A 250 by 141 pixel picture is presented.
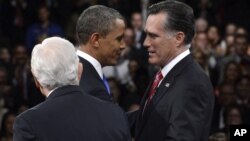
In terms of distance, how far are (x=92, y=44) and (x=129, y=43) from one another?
6.68m

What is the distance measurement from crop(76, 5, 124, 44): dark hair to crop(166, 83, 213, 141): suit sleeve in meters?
0.57

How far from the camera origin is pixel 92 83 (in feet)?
12.4

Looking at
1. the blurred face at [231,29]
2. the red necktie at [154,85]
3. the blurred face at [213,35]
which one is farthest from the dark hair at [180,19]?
the blurred face at [231,29]

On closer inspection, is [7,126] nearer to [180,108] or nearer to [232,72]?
[232,72]

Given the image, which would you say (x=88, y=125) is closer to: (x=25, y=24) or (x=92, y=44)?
(x=92, y=44)

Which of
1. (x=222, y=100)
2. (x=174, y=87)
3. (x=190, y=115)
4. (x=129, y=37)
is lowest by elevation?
(x=222, y=100)

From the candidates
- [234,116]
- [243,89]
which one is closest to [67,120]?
[234,116]

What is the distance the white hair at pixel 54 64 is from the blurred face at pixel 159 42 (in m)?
0.74

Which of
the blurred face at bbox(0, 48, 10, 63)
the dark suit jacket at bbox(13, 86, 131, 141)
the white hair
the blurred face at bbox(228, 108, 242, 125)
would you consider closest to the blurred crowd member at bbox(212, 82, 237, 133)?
the blurred face at bbox(228, 108, 242, 125)

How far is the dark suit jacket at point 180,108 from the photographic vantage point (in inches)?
142

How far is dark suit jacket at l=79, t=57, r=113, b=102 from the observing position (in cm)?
375

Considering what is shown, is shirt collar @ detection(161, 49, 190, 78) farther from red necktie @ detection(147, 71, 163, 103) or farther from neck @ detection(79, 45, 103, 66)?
neck @ detection(79, 45, 103, 66)

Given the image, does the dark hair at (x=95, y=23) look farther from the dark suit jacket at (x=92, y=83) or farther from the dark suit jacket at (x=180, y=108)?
the dark suit jacket at (x=180, y=108)

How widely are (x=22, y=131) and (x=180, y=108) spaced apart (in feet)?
3.04
